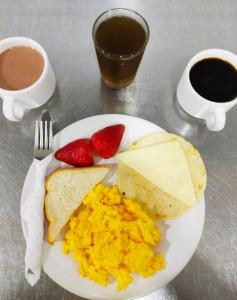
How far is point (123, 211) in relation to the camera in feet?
3.25

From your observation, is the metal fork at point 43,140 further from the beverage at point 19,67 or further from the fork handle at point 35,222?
the beverage at point 19,67

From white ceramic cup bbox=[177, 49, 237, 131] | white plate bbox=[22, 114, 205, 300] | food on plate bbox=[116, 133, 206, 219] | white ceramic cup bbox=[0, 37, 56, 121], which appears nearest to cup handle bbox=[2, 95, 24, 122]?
white ceramic cup bbox=[0, 37, 56, 121]

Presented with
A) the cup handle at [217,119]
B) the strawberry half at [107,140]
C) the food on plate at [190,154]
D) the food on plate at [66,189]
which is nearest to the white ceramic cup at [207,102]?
the cup handle at [217,119]

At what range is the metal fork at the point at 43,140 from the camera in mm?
1054

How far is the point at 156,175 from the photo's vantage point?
108 centimetres

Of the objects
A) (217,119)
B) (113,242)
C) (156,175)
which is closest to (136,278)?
(113,242)

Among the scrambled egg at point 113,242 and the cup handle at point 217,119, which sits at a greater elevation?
the cup handle at point 217,119

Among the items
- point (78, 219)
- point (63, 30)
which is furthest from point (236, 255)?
point (63, 30)

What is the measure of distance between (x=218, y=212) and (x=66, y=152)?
588 mm

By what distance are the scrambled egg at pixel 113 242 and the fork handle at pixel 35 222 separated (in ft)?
0.28

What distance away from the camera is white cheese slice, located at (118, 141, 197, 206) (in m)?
1.08

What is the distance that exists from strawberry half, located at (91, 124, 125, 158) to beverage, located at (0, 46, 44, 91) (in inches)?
11.0

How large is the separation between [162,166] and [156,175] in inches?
1.4

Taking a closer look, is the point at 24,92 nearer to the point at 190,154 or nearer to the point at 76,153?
the point at 76,153
